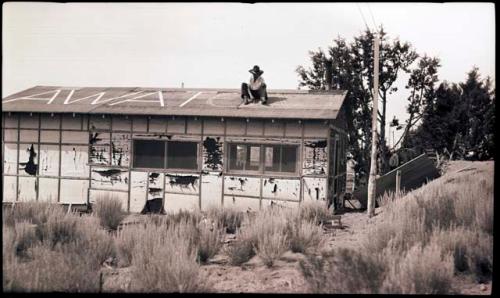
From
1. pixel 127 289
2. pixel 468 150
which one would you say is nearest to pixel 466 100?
pixel 468 150

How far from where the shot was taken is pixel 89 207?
555 inches

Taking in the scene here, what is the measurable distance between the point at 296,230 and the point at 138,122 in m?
7.23

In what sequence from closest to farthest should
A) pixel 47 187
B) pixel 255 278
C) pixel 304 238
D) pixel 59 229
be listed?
pixel 255 278
pixel 304 238
pixel 59 229
pixel 47 187

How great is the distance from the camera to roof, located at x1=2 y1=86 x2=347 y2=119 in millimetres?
13234

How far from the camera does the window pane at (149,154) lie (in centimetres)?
1394

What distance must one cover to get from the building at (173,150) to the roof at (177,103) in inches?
1.3

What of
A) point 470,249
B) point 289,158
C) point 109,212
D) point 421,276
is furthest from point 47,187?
point 470,249

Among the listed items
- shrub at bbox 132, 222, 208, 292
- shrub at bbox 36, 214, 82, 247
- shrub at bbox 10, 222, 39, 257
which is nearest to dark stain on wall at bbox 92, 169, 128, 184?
shrub at bbox 36, 214, 82, 247

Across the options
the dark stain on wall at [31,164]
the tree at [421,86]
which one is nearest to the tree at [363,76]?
the tree at [421,86]

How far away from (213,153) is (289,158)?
2238 millimetres

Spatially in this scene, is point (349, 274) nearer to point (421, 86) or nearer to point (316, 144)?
point (316, 144)

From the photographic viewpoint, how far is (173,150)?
1387 cm

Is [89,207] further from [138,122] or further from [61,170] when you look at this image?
[138,122]

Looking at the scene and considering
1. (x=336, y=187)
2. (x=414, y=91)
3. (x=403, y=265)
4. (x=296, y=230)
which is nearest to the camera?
(x=403, y=265)
